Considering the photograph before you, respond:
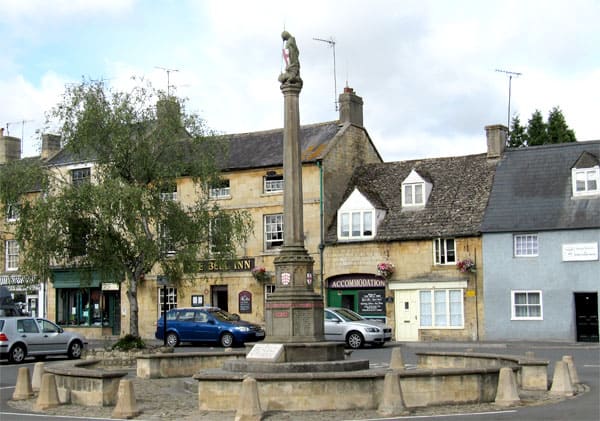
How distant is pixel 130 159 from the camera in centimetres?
2792

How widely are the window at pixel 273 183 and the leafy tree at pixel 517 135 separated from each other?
21814mm

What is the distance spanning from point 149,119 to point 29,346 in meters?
8.36

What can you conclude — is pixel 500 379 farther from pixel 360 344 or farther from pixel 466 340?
pixel 466 340

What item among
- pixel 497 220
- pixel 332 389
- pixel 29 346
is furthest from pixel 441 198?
pixel 332 389

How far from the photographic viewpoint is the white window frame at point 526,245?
1406 inches

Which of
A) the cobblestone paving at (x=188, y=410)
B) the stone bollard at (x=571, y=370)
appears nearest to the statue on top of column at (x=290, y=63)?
the cobblestone paving at (x=188, y=410)

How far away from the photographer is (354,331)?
3275cm

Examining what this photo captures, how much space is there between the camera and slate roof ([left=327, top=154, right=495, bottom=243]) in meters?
37.6

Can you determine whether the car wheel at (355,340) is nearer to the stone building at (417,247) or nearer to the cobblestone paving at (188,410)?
the stone building at (417,247)

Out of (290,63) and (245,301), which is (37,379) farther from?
(245,301)

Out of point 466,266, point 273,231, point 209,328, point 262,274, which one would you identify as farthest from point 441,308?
point 209,328

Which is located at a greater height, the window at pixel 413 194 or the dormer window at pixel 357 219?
the window at pixel 413 194

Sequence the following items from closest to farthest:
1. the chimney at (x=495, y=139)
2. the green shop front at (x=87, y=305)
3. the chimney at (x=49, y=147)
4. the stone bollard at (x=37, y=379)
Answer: the stone bollard at (x=37, y=379)
the chimney at (x=495, y=139)
the green shop front at (x=87, y=305)
the chimney at (x=49, y=147)

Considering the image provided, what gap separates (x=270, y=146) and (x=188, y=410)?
27865mm
